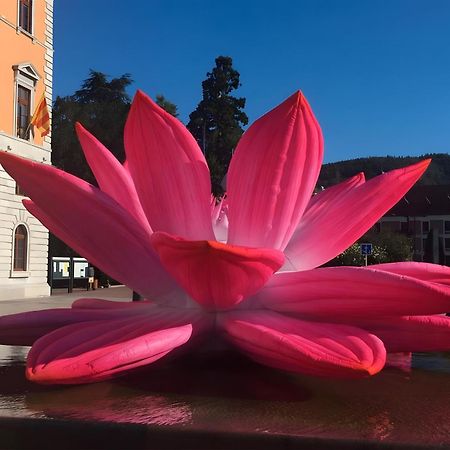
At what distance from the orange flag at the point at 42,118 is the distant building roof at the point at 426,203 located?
2032 inches

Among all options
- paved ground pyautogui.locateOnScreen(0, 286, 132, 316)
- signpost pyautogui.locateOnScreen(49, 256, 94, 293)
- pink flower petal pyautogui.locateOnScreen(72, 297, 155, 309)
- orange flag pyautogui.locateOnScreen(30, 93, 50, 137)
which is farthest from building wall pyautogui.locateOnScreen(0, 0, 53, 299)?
pink flower petal pyautogui.locateOnScreen(72, 297, 155, 309)

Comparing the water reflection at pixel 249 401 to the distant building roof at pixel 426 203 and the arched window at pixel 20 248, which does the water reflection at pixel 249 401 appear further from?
the distant building roof at pixel 426 203

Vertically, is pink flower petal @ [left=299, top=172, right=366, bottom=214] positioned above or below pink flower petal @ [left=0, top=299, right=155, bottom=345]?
above

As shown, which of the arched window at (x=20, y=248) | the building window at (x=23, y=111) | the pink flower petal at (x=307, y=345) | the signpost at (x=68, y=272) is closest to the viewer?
the pink flower petal at (x=307, y=345)

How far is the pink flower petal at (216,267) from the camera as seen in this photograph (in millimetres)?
2352

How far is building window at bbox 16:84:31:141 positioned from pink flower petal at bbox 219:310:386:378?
25.9m

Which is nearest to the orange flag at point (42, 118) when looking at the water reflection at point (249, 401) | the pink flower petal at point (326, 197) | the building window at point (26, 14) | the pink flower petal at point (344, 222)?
the building window at point (26, 14)

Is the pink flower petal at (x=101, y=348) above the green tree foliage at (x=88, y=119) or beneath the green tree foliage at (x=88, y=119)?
beneath

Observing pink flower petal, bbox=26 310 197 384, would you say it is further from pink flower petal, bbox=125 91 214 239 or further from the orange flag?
the orange flag

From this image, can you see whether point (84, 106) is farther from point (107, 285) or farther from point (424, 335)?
point (424, 335)

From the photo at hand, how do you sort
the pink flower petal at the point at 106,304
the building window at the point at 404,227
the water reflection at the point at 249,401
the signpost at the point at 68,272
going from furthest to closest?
the building window at the point at 404,227 < the signpost at the point at 68,272 < the pink flower petal at the point at 106,304 < the water reflection at the point at 249,401

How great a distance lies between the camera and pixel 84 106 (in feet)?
165

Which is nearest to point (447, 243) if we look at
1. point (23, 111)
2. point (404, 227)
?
point (404, 227)

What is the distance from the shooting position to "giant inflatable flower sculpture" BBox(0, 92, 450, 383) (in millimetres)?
2436
